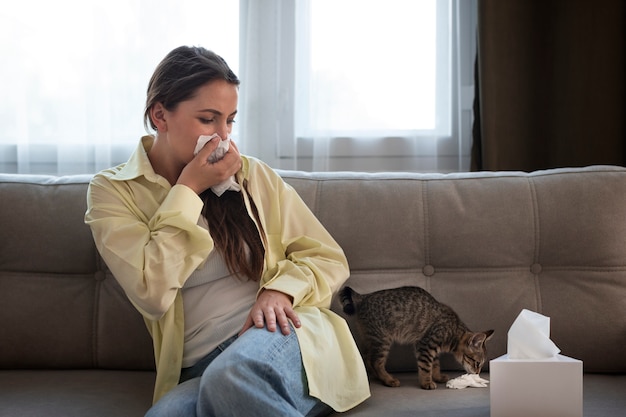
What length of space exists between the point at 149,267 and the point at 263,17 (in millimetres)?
1313

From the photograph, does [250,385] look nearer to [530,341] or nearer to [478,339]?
[530,341]

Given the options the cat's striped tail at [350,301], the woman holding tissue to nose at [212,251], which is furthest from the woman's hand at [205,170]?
the cat's striped tail at [350,301]

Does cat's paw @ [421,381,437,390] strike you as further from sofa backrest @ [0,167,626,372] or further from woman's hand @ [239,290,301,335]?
woman's hand @ [239,290,301,335]

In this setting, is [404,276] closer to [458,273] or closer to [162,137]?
[458,273]

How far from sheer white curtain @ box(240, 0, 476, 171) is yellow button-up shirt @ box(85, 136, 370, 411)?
748mm

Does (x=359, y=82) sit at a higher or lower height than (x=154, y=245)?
higher

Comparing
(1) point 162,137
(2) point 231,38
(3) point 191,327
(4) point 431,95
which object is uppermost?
(2) point 231,38

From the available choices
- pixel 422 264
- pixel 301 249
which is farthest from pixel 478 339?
pixel 301 249

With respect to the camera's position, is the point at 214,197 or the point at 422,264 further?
the point at 422,264

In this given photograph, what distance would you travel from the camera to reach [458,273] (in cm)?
207

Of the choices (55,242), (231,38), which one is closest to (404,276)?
(55,242)

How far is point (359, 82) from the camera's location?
2639mm

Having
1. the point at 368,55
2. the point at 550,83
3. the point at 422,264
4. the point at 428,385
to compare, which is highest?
the point at 368,55

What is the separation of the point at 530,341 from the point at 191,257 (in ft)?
2.48
